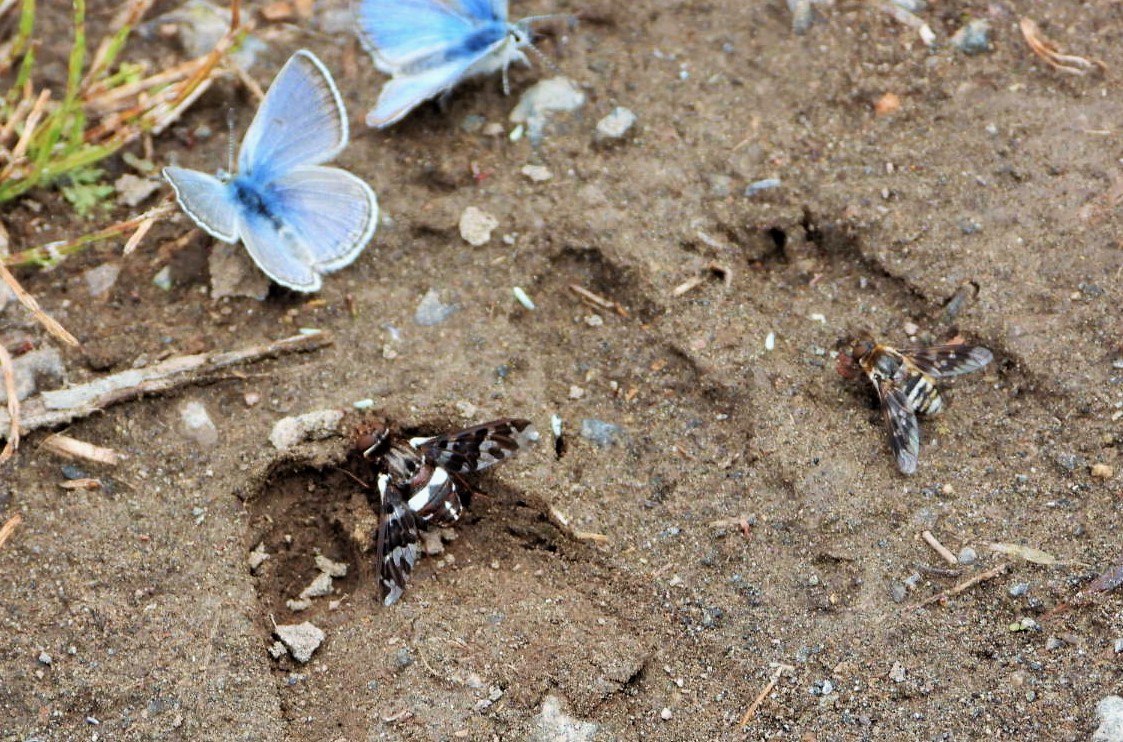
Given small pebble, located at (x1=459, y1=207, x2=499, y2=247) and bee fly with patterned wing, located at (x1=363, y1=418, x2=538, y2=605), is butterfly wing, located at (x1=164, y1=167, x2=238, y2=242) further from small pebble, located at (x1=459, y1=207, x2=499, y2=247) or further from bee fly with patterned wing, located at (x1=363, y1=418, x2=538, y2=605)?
bee fly with patterned wing, located at (x1=363, y1=418, x2=538, y2=605)

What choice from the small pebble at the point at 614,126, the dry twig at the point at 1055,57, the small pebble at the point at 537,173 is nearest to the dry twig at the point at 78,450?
the small pebble at the point at 537,173

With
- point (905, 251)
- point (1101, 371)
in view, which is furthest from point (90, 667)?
point (1101, 371)

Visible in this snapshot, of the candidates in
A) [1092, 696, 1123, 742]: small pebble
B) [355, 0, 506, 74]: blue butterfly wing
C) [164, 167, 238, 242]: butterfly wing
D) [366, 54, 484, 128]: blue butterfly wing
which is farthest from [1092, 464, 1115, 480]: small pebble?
[164, 167, 238, 242]: butterfly wing

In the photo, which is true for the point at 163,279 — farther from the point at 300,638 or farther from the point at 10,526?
the point at 300,638

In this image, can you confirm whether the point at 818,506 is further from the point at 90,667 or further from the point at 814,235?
the point at 90,667

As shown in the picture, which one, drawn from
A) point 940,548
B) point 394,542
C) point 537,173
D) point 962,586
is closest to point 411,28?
point 537,173

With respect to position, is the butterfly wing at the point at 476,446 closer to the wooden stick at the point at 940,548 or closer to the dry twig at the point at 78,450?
the dry twig at the point at 78,450
